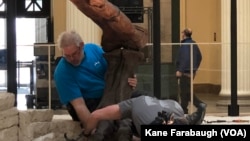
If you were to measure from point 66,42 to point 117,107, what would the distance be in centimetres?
70

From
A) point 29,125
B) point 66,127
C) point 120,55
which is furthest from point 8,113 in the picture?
point 120,55

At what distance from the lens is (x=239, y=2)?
10633 millimetres

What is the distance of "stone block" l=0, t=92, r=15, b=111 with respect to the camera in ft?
13.3

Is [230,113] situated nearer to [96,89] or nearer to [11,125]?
[96,89]

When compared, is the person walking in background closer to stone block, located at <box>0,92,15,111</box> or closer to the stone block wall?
the stone block wall

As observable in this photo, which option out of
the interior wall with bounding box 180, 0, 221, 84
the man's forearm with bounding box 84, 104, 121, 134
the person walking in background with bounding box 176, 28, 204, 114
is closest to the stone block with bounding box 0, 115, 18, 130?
the man's forearm with bounding box 84, 104, 121, 134

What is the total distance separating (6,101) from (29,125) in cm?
30

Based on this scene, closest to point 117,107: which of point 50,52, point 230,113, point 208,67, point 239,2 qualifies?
point 230,113

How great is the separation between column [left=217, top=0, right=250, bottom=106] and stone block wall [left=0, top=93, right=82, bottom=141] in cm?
572

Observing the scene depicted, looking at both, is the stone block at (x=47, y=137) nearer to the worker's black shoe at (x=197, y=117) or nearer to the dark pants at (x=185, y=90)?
the worker's black shoe at (x=197, y=117)

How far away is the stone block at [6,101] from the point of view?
13.3 ft

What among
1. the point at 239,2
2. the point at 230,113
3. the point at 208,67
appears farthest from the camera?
the point at 239,2

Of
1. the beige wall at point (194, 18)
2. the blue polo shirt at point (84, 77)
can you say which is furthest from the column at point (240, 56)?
the blue polo shirt at point (84, 77)

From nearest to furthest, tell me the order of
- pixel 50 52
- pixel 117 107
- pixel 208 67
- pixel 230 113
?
pixel 117 107
pixel 230 113
pixel 50 52
pixel 208 67
